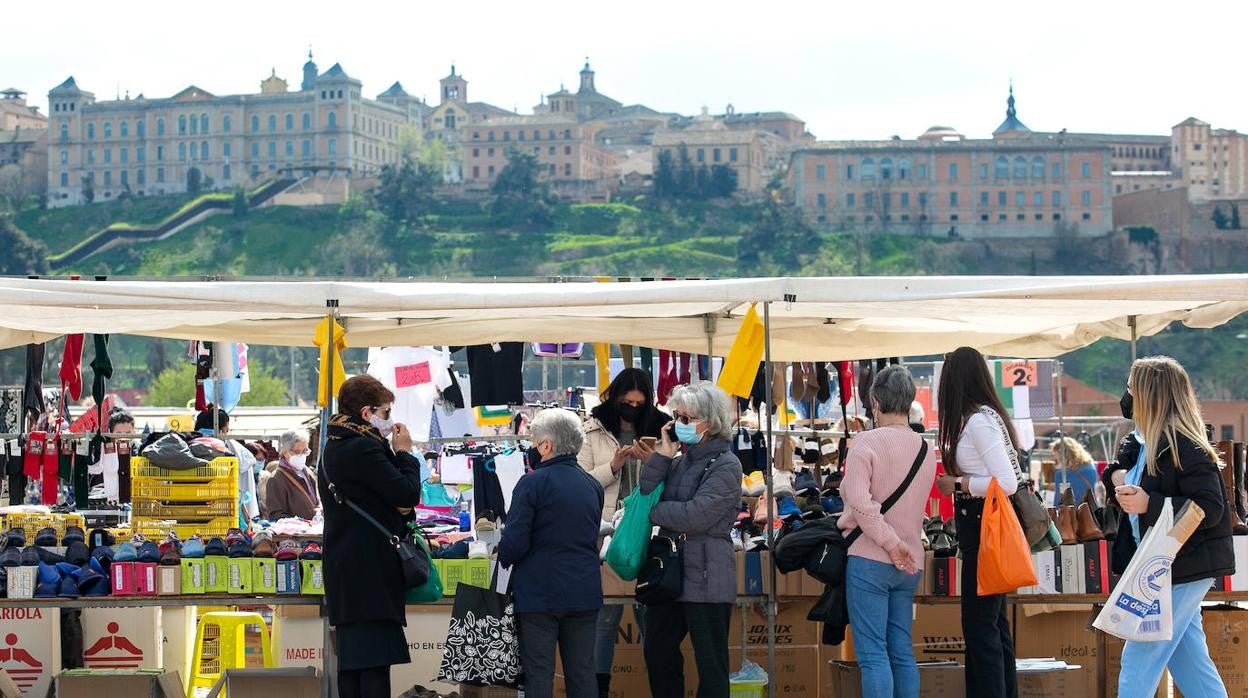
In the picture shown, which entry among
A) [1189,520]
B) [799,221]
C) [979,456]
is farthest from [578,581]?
[799,221]

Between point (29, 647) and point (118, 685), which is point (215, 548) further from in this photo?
point (29, 647)

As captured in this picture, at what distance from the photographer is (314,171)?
A: 368 feet

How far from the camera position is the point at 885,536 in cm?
520

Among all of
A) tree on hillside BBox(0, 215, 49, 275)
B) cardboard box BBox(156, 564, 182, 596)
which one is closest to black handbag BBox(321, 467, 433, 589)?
cardboard box BBox(156, 564, 182, 596)

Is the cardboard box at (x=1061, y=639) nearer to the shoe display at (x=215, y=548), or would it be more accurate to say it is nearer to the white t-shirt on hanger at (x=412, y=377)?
the shoe display at (x=215, y=548)

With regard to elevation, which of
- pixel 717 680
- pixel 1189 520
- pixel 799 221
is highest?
pixel 799 221

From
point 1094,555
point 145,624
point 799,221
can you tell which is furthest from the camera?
point 799,221

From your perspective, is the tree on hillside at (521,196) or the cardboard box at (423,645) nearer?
the cardboard box at (423,645)

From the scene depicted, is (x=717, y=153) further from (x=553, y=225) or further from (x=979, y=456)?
(x=979, y=456)

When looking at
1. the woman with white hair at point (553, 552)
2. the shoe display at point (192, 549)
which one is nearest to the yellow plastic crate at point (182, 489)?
the shoe display at point (192, 549)

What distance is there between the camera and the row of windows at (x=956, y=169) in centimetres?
10062

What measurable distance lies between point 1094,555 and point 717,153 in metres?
102

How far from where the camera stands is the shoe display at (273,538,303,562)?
5660 mm

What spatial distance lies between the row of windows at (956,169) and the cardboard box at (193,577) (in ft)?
319
